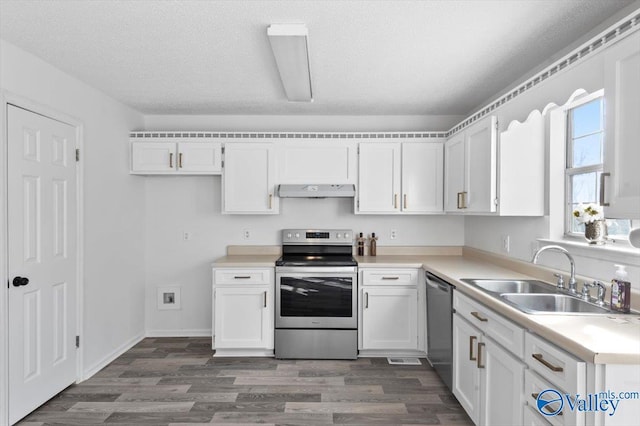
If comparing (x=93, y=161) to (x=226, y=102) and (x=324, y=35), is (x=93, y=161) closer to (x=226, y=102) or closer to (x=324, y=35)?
(x=226, y=102)

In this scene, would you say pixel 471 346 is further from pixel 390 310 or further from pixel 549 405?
pixel 390 310

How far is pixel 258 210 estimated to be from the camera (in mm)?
3838

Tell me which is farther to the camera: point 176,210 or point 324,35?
point 176,210

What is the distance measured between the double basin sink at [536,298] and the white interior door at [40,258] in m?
2.91

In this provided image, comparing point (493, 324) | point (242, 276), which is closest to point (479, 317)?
point (493, 324)

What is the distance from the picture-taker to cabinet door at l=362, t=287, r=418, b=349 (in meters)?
3.49

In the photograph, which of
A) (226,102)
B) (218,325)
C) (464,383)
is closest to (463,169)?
(464,383)

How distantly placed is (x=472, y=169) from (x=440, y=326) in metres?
1.27

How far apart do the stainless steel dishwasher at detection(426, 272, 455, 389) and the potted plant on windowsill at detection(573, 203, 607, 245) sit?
90cm

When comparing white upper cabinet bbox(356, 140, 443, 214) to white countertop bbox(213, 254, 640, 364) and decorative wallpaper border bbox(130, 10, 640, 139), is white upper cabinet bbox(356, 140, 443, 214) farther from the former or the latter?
white countertop bbox(213, 254, 640, 364)

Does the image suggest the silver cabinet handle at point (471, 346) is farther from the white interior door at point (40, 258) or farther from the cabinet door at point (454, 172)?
the white interior door at point (40, 258)

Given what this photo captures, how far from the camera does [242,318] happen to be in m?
3.52

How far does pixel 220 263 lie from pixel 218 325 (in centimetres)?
57

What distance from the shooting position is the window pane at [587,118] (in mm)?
2297
